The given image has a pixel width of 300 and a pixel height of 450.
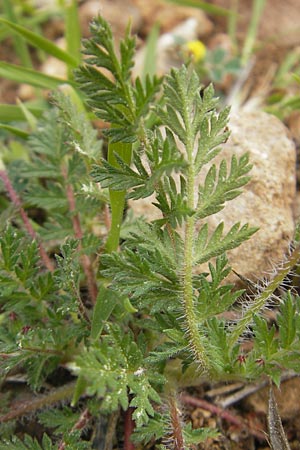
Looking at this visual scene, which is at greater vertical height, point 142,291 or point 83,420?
point 142,291

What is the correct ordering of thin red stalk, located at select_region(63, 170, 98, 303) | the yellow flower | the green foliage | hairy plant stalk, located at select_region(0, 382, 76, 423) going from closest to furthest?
the green foliage → hairy plant stalk, located at select_region(0, 382, 76, 423) → thin red stalk, located at select_region(63, 170, 98, 303) → the yellow flower

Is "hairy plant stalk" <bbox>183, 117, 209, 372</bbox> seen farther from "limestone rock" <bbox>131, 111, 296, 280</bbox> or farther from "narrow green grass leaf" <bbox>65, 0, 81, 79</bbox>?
"narrow green grass leaf" <bbox>65, 0, 81, 79</bbox>

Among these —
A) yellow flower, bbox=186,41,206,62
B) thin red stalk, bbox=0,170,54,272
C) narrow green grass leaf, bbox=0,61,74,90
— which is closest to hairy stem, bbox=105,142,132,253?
thin red stalk, bbox=0,170,54,272

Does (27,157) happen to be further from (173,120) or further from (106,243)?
(173,120)

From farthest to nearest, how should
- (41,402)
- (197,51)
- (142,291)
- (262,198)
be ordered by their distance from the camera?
1. (197,51)
2. (262,198)
3. (41,402)
4. (142,291)

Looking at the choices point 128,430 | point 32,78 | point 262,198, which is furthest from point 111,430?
point 32,78

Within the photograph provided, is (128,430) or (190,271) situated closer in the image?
(190,271)

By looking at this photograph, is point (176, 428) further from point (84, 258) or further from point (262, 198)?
point (262, 198)
